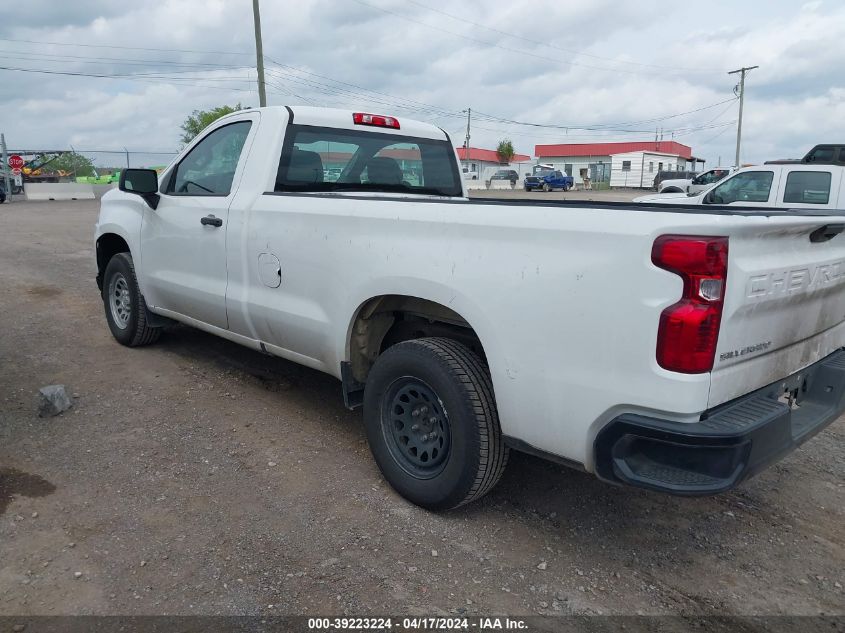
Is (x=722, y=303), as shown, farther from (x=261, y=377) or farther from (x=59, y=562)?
(x=261, y=377)

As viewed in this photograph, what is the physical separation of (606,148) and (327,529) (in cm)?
7490

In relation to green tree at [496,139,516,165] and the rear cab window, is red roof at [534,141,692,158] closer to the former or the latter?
green tree at [496,139,516,165]

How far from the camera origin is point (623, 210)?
244 centimetres

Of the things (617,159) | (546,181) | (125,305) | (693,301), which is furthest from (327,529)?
(617,159)

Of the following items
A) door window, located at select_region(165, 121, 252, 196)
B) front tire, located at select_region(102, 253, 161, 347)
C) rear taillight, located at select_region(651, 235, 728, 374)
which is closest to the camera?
rear taillight, located at select_region(651, 235, 728, 374)

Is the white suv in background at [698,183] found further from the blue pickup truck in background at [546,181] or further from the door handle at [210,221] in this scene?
the door handle at [210,221]

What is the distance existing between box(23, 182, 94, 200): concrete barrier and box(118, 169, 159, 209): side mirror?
33717mm

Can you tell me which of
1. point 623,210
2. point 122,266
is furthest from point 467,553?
point 122,266

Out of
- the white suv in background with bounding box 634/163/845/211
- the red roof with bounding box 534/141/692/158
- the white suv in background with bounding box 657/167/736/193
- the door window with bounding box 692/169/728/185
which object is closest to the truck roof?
the white suv in background with bounding box 634/163/845/211

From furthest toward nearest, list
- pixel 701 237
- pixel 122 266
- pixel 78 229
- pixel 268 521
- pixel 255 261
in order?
pixel 78 229
pixel 122 266
pixel 255 261
pixel 268 521
pixel 701 237

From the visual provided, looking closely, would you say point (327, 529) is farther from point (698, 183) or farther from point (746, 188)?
point (698, 183)

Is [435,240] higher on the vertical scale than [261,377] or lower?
higher

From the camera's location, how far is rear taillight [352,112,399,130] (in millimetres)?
4668

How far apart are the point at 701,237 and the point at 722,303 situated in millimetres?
238
